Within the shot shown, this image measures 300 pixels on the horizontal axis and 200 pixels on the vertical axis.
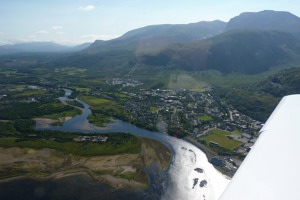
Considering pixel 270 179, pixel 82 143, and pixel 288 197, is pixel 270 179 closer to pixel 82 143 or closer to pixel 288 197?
pixel 288 197

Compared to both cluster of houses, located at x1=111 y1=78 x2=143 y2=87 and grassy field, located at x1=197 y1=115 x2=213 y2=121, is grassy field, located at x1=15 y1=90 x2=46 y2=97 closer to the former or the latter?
cluster of houses, located at x1=111 y1=78 x2=143 y2=87

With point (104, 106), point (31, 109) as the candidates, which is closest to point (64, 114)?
point (31, 109)

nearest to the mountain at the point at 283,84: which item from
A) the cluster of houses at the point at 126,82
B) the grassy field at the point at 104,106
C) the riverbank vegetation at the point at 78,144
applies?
the cluster of houses at the point at 126,82

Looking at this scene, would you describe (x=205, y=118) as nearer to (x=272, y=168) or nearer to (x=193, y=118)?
(x=193, y=118)

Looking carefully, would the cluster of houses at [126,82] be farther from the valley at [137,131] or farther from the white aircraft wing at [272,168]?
the white aircraft wing at [272,168]

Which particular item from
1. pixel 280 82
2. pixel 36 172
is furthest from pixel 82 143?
pixel 280 82

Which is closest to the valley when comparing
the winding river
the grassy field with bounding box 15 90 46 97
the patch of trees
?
the winding river
